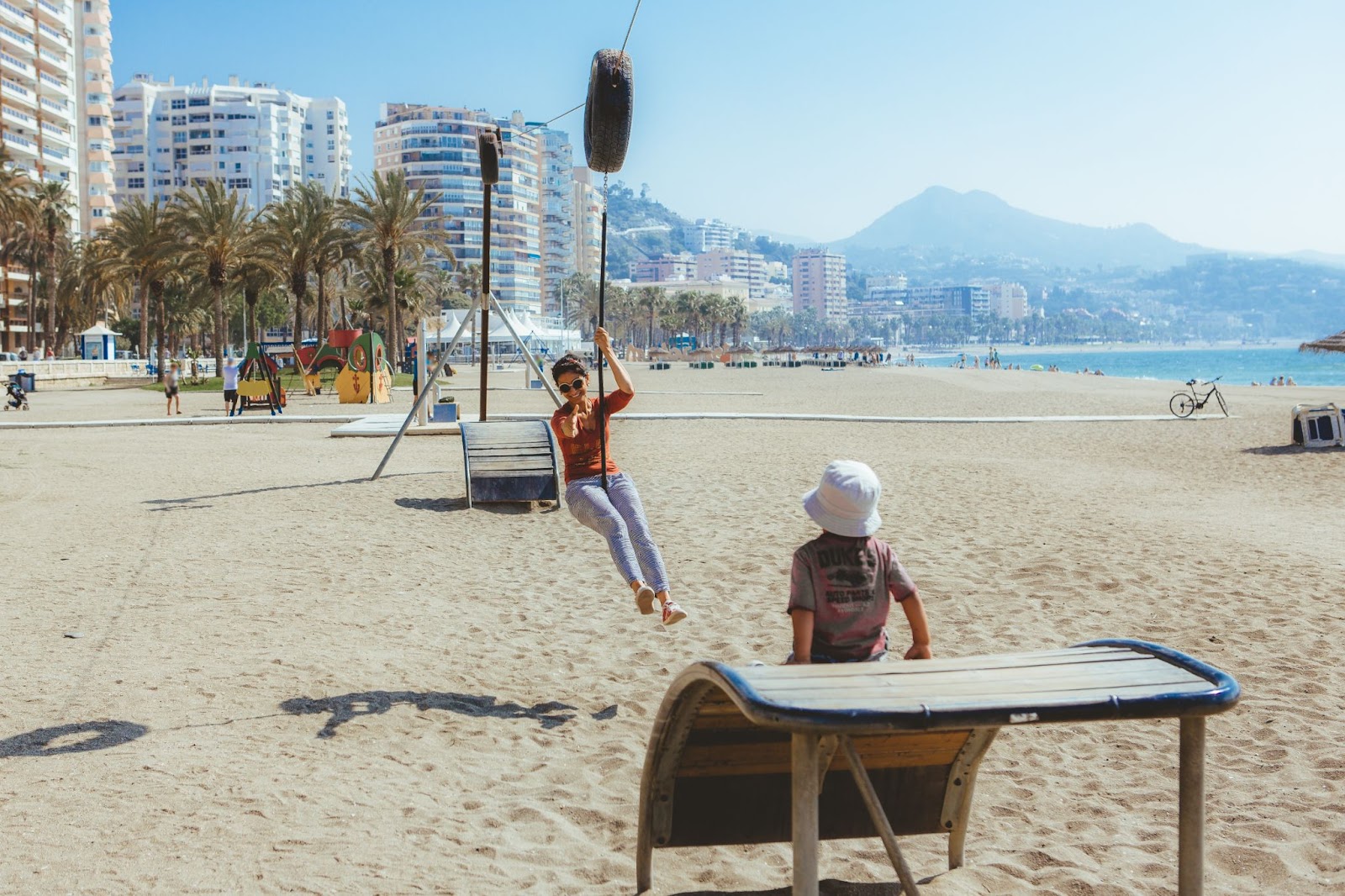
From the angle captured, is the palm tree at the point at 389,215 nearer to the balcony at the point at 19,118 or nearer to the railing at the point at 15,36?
the balcony at the point at 19,118

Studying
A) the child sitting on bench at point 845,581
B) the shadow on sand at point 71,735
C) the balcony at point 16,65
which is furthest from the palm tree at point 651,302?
the child sitting on bench at point 845,581

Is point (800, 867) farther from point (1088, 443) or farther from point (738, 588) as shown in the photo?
point (1088, 443)

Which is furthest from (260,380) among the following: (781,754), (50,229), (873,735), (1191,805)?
(50,229)

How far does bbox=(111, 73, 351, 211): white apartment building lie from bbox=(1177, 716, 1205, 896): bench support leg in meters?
189

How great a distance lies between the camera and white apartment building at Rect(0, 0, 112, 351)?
8688cm

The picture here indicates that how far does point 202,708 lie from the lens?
18.9 ft

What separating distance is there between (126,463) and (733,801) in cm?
1690

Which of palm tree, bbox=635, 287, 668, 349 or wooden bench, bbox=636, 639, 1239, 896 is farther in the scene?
palm tree, bbox=635, 287, 668, 349

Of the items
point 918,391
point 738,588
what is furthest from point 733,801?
point 918,391

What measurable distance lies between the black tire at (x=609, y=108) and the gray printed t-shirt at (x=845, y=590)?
347 cm

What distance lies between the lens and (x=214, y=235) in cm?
5038

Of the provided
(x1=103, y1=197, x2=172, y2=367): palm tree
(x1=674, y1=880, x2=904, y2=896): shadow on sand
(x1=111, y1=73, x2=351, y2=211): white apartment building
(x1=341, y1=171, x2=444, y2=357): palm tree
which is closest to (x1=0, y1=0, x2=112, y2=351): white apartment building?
(x1=103, y1=197, x2=172, y2=367): palm tree

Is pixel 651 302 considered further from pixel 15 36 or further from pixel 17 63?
pixel 15 36

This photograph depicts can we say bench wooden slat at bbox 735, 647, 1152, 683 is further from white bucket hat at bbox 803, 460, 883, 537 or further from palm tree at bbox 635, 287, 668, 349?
palm tree at bbox 635, 287, 668, 349
